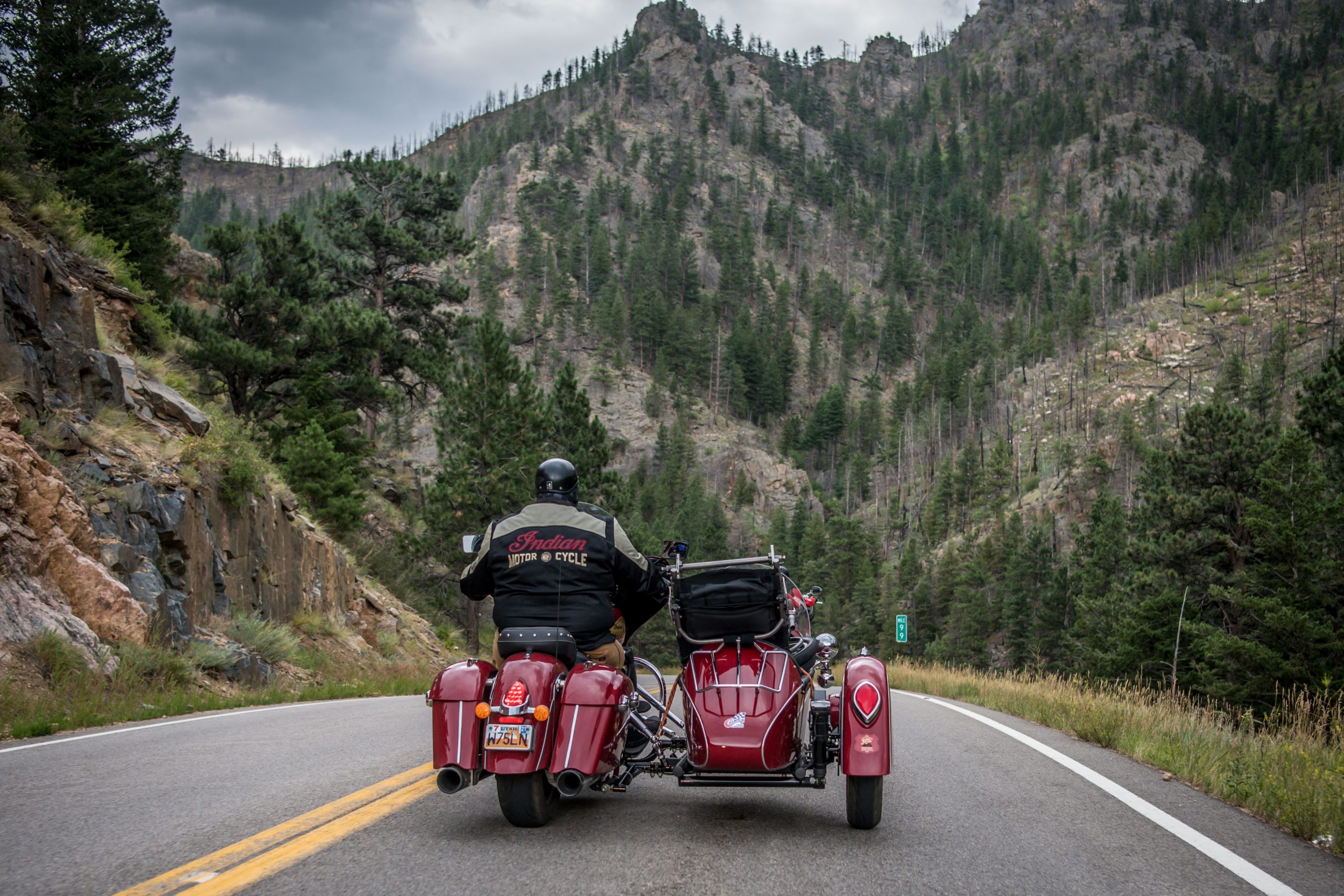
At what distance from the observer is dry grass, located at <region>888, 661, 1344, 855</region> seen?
4.91 meters

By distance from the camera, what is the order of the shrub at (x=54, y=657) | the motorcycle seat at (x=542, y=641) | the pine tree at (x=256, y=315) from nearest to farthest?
the motorcycle seat at (x=542, y=641), the shrub at (x=54, y=657), the pine tree at (x=256, y=315)

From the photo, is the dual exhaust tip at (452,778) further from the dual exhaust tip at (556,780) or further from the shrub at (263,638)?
the shrub at (263,638)

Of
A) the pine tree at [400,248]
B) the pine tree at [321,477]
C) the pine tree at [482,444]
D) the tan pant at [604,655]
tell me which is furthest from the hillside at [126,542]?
the pine tree at [400,248]

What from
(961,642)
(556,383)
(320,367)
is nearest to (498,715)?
(320,367)

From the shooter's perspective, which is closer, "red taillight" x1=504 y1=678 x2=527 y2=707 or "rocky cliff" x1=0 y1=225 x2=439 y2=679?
"red taillight" x1=504 y1=678 x2=527 y2=707

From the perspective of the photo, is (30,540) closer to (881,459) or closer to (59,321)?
(59,321)

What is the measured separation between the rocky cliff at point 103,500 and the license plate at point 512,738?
7.28m

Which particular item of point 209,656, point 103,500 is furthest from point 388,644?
point 103,500

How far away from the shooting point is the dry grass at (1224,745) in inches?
193

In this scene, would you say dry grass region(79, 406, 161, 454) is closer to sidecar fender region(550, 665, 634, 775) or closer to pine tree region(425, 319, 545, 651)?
sidecar fender region(550, 665, 634, 775)

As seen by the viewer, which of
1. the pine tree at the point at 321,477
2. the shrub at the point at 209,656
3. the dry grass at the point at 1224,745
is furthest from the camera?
the pine tree at the point at 321,477

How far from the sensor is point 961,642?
64938mm

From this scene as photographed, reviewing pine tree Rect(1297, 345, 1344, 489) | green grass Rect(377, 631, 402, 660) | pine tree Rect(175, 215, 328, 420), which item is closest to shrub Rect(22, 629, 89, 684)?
green grass Rect(377, 631, 402, 660)

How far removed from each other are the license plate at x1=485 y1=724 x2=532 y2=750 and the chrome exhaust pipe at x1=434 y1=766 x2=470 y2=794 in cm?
18
